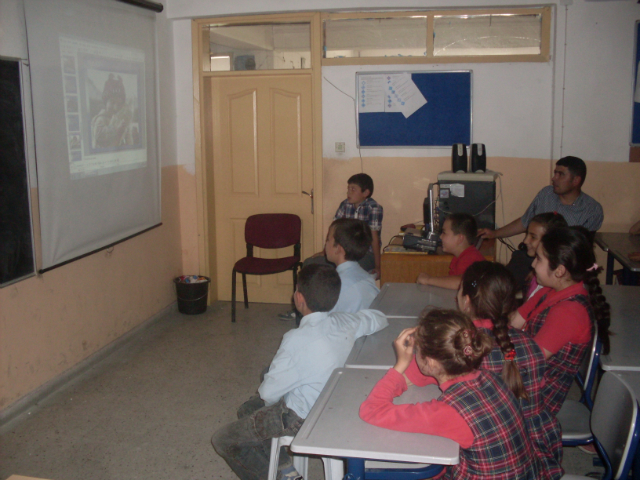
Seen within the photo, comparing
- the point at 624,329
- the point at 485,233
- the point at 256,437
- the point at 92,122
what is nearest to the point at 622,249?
the point at 485,233

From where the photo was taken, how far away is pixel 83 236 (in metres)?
3.61

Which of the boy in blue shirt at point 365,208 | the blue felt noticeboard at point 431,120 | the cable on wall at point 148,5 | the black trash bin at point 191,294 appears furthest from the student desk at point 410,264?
the cable on wall at point 148,5

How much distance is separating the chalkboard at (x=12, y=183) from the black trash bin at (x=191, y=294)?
176 cm

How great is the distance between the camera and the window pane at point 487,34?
14.8ft

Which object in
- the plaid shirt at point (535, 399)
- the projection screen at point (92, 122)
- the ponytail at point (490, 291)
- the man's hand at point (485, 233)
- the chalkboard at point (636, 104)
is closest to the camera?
the plaid shirt at point (535, 399)

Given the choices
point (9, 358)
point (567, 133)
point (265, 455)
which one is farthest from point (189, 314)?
point (567, 133)

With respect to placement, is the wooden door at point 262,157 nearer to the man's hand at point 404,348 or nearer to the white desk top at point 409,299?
the white desk top at point 409,299

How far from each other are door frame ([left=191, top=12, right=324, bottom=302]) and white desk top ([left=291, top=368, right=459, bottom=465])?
327cm

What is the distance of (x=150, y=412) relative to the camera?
3.23 metres

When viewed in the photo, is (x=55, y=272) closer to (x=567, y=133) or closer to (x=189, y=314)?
(x=189, y=314)

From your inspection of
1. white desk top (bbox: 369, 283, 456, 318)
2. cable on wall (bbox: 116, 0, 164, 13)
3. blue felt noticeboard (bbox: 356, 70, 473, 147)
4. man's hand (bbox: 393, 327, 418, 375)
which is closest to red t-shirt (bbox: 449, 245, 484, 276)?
white desk top (bbox: 369, 283, 456, 318)

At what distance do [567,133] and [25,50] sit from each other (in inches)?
145

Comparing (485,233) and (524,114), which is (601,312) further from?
(524,114)

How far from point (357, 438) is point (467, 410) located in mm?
294
